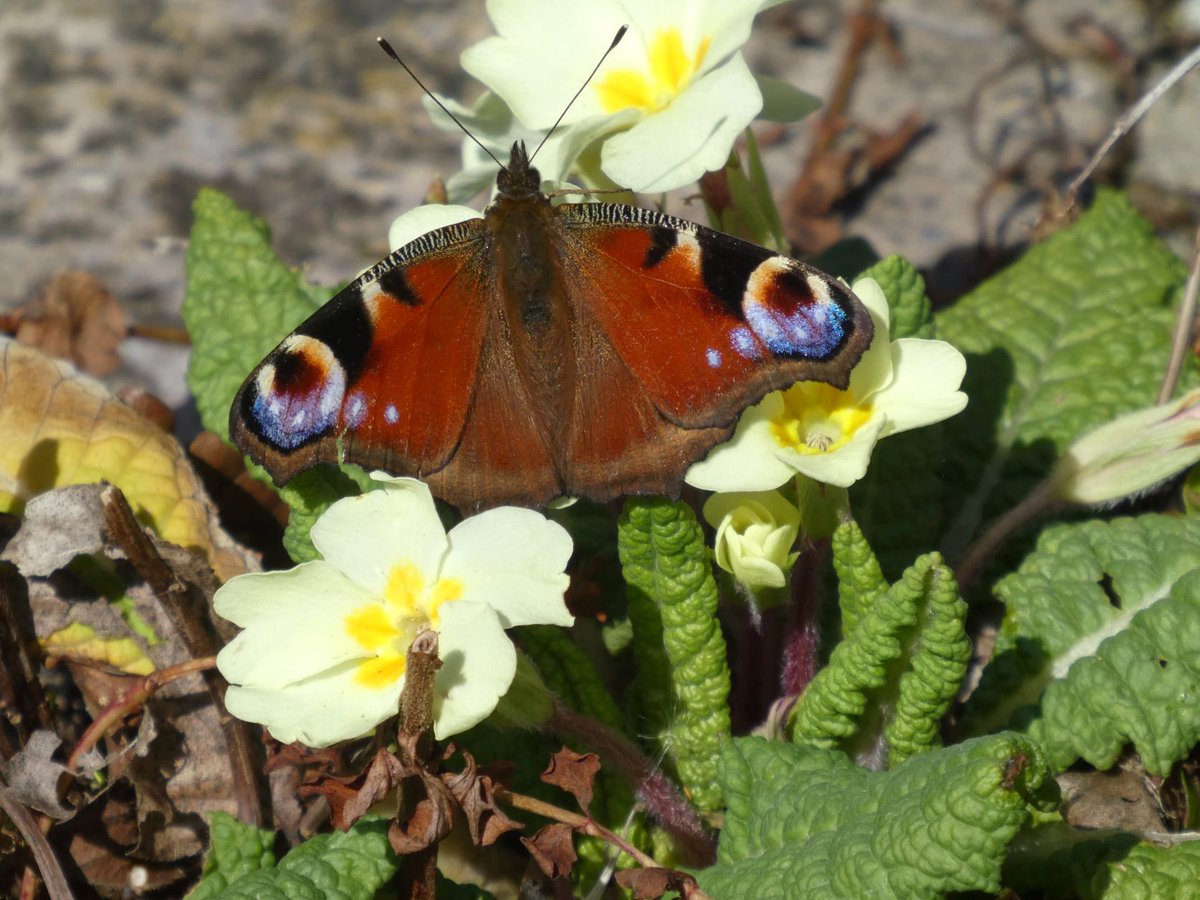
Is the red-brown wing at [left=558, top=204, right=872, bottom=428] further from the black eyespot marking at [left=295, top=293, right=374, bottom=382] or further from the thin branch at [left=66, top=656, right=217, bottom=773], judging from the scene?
the thin branch at [left=66, top=656, right=217, bottom=773]

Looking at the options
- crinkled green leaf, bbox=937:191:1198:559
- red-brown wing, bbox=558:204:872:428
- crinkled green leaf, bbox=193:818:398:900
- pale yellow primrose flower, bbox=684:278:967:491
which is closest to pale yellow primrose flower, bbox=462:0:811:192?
red-brown wing, bbox=558:204:872:428

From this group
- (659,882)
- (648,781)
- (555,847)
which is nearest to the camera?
(659,882)

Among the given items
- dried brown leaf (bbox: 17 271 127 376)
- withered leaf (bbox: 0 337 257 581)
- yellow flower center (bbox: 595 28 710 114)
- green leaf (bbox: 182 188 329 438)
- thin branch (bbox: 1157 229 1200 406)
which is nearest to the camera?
yellow flower center (bbox: 595 28 710 114)

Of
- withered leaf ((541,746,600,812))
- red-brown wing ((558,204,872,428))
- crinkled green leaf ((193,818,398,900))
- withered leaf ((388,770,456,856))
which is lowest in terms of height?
crinkled green leaf ((193,818,398,900))

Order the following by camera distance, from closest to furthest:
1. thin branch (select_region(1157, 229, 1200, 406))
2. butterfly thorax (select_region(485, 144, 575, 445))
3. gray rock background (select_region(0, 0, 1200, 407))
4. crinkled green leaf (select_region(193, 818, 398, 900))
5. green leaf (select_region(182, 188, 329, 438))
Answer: crinkled green leaf (select_region(193, 818, 398, 900)) → butterfly thorax (select_region(485, 144, 575, 445)) → thin branch (select_region(1157, 229, 1200, 406)) → green leaf (select_region(182, 188, 329, 438)) → gray rock background (select_region(0, 0, 1200, 407))

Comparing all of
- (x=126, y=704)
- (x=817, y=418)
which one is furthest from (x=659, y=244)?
(x=126, y=704)

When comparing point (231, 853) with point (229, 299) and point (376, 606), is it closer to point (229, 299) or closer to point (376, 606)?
point (376, 606)
